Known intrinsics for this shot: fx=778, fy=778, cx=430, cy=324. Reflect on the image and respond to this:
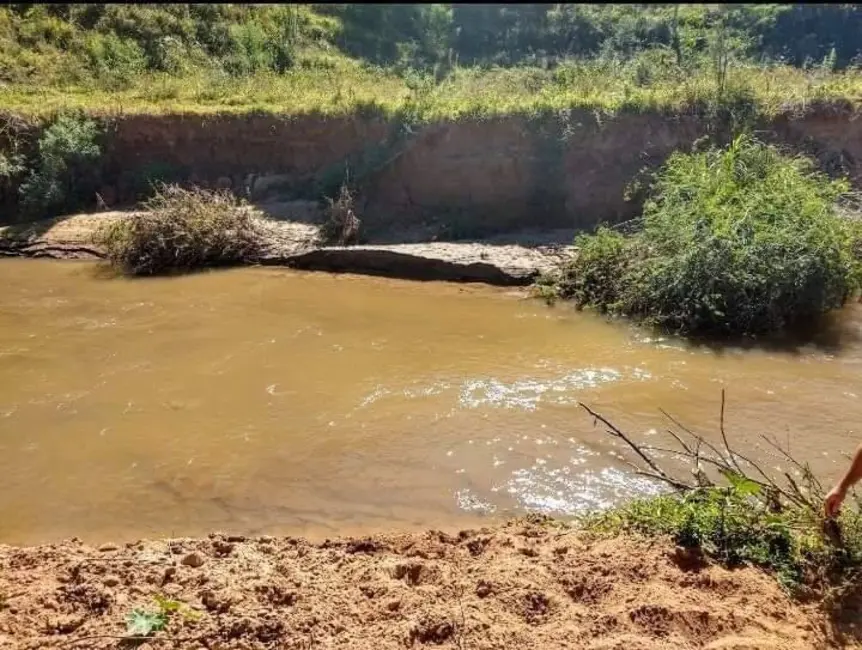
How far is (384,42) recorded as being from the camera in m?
19.2

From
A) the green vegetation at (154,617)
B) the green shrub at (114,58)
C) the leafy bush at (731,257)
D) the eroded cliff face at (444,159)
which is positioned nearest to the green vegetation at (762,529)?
the green vegetation at (154,617)

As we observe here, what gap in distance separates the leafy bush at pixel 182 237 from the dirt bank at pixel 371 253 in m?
0.38

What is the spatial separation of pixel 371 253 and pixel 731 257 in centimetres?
434

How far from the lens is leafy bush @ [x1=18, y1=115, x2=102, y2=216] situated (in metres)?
11.5

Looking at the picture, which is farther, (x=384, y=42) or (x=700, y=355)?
(x=384, y=42)

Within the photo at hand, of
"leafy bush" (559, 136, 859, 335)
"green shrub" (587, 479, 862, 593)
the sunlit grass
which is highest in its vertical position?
the sunlit grass

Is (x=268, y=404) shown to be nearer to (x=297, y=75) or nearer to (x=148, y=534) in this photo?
(x=148, y=534)

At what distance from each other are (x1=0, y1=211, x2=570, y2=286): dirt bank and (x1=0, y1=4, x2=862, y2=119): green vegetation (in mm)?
2247

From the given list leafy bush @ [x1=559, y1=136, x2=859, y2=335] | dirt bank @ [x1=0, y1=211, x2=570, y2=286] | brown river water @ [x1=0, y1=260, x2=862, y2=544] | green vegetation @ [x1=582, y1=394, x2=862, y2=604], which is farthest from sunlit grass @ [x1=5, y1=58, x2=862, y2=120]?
green vegetation @ [x1=582, y1=394, x2=862, y2=604]

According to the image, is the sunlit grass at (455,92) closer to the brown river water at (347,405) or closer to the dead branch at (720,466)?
the brown river water at (347,405)

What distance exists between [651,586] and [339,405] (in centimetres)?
326

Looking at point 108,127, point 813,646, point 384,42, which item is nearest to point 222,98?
point 108,127

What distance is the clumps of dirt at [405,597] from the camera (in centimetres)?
342

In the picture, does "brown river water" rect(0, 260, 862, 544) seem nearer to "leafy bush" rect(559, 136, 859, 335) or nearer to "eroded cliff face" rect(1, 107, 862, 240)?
"leafy bush" rect(559, 136, 859, 335)
